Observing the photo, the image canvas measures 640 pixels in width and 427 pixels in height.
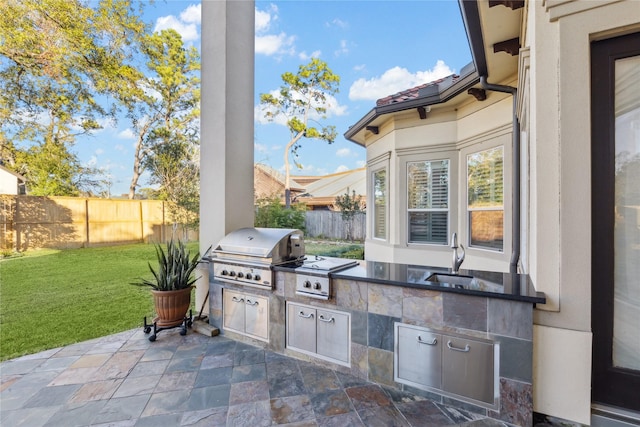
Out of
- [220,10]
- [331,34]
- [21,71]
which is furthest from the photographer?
[331,34]

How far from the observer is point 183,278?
3.58m

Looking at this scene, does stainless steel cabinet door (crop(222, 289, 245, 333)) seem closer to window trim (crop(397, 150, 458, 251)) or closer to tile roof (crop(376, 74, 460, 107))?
window trim (crop(397, 150, 458, 251))

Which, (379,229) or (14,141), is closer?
(14,141)

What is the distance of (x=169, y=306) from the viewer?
11.3 feet

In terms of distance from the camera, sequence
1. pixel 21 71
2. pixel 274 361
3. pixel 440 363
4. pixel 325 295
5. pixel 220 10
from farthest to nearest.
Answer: pixel 21 71 → pixel 220 10 → pixel 274 361 → pixel 325 295 → pixel 440 363

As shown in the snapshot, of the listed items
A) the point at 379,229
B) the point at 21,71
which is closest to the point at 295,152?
the point at 379,229

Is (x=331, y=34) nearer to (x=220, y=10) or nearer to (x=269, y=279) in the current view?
(x=220, y=10)

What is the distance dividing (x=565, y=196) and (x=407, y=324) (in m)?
1.41

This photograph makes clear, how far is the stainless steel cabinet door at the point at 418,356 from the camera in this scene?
7.29 ft

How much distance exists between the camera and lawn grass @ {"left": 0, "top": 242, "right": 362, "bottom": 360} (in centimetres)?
342

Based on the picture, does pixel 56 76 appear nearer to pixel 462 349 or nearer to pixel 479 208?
pixel 462 349

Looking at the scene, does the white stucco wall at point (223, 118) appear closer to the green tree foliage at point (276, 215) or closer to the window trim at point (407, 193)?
the window trim at point (407, 193)

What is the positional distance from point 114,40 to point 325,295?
5988 millimetres

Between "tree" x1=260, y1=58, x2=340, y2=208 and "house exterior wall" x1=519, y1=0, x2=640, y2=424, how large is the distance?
7286mm
